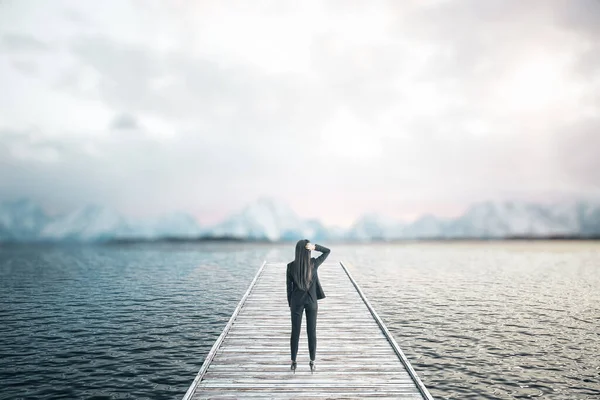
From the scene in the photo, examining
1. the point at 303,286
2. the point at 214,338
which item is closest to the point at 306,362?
the point at 303,286

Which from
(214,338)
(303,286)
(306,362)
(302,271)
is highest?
(302,271)

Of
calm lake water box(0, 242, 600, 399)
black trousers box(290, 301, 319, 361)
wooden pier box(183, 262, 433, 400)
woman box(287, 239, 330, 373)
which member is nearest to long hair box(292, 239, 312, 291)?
woman box(287, 239, 330, 373)

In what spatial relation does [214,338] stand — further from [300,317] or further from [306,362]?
[300,317]

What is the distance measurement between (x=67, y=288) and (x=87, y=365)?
23899 millimetres

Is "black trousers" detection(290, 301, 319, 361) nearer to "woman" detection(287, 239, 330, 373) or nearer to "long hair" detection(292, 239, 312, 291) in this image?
"woman" detection(287, 239, 330, 373)

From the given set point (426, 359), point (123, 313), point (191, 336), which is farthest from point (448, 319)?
point (123, 313)

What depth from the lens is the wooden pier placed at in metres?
9.37

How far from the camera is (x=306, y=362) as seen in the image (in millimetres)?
10992

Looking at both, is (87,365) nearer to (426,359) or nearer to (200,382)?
(200,382)

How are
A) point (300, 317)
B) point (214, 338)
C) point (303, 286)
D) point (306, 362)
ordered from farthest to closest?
1. point (214, 338)
2. point (306, 362)
3. point (300, 317)
4. point (303, 286)

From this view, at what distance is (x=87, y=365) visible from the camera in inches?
583

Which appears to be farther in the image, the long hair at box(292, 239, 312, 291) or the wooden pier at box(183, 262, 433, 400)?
the wooden pier at box(183, 262, 433, 400)

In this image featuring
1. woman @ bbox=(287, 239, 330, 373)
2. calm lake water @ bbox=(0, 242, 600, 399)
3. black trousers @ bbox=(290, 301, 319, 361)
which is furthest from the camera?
calm lake water @ bbox=(0, 242, 600, 399)

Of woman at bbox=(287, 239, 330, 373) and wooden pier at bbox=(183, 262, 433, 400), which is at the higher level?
woman at bbox=(287, 239, 330, 373)
